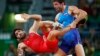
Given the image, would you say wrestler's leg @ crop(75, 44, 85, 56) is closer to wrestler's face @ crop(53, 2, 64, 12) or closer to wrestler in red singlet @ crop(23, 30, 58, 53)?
wrestler in red singlet @ crop(23, 30, 58, 53)

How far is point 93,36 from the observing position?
59.2 feet

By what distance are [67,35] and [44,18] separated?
5306 mm

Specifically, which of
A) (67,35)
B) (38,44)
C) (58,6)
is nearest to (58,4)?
(58,6)

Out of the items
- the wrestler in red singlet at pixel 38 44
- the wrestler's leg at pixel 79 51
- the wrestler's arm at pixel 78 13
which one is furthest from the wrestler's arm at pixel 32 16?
the wrestler's leg at pixel 79 51

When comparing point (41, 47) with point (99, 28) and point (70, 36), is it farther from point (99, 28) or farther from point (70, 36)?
point (99, 28)

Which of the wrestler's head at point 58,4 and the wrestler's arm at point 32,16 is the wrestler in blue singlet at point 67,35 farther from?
the wrestler's arm at point 32,16

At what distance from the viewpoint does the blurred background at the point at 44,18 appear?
17125 mm

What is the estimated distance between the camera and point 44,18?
711 inches

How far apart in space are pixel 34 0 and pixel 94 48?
7.55 ft

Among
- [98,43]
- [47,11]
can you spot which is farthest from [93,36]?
[47,11]

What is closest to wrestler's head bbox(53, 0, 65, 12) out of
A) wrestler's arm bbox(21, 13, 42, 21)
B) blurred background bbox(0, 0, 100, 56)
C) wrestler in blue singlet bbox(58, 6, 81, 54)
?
wrestler in blue singlet bbox(58, 6, 81, 54)

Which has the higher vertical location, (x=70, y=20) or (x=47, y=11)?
(x=70, y=20)

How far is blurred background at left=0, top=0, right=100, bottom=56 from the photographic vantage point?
17.1 metres

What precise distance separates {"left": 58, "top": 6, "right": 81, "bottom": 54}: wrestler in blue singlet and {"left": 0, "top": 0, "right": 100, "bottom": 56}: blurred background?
3344mm
